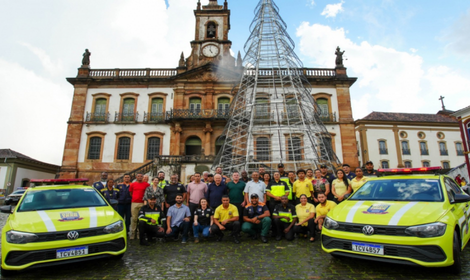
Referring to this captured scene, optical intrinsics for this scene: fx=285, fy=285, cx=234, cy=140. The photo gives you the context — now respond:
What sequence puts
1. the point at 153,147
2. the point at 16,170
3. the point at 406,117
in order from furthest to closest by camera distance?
the point at 406,117 < the point at 16,170 < the point at 153,147

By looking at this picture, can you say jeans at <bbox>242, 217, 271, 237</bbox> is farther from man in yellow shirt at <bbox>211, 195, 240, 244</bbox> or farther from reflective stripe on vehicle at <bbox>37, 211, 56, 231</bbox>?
reflective stripe on vehicle at <bbox>37, 211, 56, 231</bbox>

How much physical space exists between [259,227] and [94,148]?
21.5m

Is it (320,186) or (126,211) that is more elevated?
(320,186)

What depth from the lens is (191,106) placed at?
25.6 metres

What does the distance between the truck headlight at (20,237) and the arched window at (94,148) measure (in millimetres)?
21692

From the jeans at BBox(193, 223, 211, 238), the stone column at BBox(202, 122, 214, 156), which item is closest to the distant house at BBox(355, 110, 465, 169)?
the stone column at BBox(202, 122, 214, 156)

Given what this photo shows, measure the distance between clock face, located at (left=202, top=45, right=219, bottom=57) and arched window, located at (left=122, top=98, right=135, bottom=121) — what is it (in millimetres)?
7993

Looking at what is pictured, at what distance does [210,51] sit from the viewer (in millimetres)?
26953

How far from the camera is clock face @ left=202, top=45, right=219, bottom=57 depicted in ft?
88.2

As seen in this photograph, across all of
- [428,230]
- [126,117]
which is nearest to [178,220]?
[428,230]

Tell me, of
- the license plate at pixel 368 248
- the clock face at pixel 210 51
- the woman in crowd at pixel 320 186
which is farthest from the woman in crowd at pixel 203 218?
the clock face at pixel 210 51

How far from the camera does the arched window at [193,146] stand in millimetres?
24891

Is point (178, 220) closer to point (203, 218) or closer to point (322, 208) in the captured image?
point (203, 218)

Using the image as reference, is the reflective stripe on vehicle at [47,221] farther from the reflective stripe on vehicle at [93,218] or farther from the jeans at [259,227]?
the jeans at [259,227]
